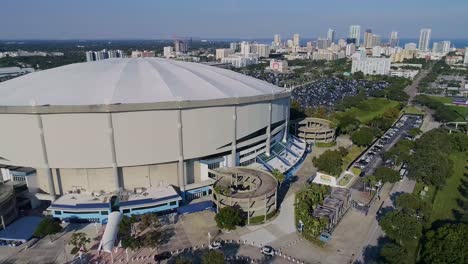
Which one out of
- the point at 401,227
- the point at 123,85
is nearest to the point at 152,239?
the point at 123,85

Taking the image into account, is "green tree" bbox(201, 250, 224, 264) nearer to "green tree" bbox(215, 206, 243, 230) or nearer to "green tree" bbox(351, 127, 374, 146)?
"green tree" bbox(215, 206, 243, 230)

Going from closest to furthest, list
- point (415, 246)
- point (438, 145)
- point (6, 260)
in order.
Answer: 1. point (6, 260)
2. point (415, 246)
3. point (438, 145)

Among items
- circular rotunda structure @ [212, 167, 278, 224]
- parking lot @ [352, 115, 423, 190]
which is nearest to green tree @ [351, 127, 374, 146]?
parking lot @ [352, 115, 423, 190]

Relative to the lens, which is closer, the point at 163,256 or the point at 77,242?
the point at 163,256

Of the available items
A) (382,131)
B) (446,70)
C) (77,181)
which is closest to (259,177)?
(77,181)

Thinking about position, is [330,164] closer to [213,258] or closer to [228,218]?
[228,218]

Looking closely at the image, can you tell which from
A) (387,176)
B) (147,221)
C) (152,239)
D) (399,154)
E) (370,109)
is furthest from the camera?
(370,109)

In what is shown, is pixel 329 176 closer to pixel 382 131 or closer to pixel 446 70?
pixel 382 131
